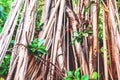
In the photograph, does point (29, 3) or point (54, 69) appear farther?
point (29, 3)

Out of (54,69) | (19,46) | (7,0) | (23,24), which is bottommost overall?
(54,69)

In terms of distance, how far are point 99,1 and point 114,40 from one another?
0.24 metres

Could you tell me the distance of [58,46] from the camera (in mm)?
1487

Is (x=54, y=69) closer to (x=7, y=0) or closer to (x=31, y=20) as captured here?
(x=31, y=20)

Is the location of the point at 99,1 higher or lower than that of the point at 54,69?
higher

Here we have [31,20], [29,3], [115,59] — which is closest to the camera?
[115,59]

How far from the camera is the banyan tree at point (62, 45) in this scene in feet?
4.33

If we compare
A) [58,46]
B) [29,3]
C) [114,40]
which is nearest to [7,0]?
[29,3]

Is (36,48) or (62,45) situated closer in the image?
(36,48)

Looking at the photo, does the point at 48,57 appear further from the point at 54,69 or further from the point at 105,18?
the point at 105,18

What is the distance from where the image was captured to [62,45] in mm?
1527

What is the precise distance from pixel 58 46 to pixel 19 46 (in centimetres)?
24

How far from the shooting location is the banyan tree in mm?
1318

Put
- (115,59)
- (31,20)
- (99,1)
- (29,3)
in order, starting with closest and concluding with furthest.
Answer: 1. (115,59)
2. (99,1)
3. (31,20)
4. (29,3)
